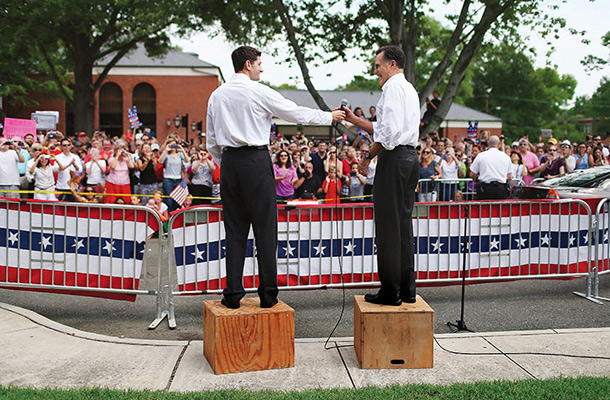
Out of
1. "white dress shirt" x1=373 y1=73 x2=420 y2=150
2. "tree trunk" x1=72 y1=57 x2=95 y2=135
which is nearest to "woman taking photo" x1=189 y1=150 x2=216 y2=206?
"white dress shirt" x1=373 y1=73 x2=420 y2=150

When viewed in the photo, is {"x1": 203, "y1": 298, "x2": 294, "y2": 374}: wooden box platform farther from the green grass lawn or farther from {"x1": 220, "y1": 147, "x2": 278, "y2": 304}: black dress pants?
the green grass lawn

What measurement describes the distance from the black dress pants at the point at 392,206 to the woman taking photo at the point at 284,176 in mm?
8879

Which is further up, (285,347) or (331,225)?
(331,225)

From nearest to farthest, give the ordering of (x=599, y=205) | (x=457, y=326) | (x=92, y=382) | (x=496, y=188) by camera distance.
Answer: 1. (x=92, y=382)
2. (x=457, y=326)
3. (x=599, y=205)
4. (x=496, y=188)

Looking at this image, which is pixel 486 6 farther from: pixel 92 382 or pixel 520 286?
pixel 92 382

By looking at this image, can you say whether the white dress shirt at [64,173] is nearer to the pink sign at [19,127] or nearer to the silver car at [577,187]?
the pink sign at [19,127]

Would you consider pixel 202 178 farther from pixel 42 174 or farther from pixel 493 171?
pixel 493 171

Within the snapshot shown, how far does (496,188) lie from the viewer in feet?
40.9

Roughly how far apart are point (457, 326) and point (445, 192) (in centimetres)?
929

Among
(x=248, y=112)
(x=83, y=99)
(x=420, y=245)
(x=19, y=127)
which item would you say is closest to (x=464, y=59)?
(x=19, y=127)

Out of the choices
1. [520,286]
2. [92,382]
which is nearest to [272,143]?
[520,286]

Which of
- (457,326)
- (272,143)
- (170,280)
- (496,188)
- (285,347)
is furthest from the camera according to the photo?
(272,143)

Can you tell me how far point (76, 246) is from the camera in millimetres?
7020

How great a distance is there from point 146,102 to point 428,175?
4424cm
